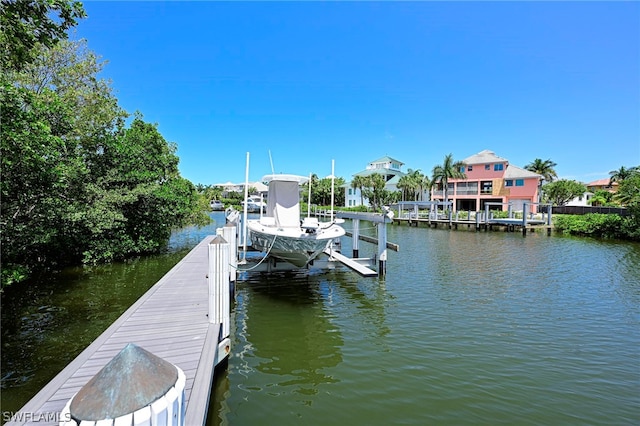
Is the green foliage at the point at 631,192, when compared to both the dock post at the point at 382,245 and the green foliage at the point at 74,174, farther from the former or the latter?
the green foliage at the point at 74,174

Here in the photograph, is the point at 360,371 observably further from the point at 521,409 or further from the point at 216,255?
the point at 216,255

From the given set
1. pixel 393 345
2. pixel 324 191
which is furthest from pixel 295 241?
pixel 324 191

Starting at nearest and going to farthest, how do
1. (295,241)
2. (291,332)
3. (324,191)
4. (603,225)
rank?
(291,332) < (295,241) < (603,225) < (324,191)

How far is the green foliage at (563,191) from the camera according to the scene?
53.5 meters

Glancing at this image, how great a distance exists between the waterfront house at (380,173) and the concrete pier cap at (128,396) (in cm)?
6239

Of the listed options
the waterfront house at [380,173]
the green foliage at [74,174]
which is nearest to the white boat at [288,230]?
the green foliage at [74,174]

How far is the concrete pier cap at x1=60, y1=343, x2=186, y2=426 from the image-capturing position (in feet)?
5.78

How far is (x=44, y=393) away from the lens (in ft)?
11.3

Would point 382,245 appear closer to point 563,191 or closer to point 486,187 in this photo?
point 486,187

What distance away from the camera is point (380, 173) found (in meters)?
69.1

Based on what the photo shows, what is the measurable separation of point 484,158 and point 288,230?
48535mm

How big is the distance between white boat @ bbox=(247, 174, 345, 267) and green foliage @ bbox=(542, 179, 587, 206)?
5795 centimetres

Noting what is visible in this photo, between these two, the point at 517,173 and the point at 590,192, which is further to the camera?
the point at 590,192

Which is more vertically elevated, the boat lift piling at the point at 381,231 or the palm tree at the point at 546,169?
the palm tree at the point at 546,169
